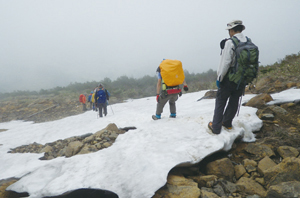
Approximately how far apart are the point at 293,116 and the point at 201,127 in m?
2.18

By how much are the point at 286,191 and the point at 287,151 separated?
1.23m

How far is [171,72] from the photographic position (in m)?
4.05

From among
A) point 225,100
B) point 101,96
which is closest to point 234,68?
point 225,100

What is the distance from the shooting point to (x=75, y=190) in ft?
6.63

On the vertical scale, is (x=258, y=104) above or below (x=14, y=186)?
above

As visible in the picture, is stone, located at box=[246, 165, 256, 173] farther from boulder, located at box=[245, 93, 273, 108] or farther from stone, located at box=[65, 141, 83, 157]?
stone, located at box=[65, 141, 83, 157]

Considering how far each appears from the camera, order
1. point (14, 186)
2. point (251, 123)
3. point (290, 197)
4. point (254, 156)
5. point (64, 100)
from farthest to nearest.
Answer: point (64, 100), point (251, 123), point (254, 156), point (14, 186), point (290, 197)

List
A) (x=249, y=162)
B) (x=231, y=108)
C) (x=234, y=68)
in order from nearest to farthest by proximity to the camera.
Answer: (x=249, y=162), (x=234, y=68), (x=231, y=108)

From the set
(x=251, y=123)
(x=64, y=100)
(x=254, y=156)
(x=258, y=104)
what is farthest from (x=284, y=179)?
(x=64, y=100)

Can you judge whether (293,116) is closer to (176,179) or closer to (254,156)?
(254,156)

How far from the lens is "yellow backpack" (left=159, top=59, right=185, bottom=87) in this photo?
405 centimetres

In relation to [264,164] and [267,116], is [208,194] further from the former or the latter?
[267,116]

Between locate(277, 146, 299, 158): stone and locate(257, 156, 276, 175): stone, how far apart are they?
308 mm

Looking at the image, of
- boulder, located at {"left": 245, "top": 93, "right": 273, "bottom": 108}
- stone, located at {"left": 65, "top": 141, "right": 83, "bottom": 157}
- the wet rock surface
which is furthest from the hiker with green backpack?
stone, located at {"left": 65, "top": 141, "right": 83, "bottom": 157}
